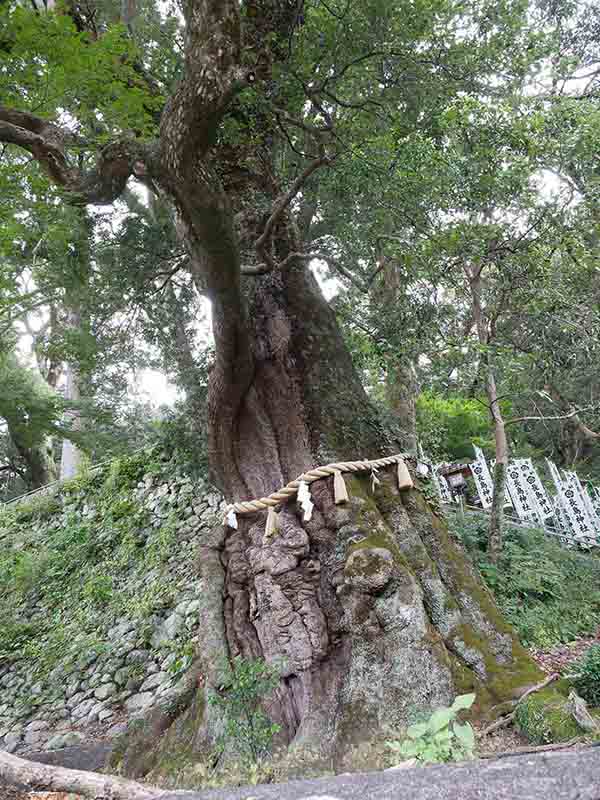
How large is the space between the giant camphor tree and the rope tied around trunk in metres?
0.11

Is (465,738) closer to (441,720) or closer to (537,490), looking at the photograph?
(441,720)

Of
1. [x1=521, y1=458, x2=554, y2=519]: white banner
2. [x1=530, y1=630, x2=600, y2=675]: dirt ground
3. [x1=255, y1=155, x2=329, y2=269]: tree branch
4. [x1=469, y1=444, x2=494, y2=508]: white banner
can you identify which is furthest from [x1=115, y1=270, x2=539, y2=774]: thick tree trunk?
[x1=521, y1=458, x2=554, y2=519]: white banner

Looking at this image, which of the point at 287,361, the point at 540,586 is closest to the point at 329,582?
A: the point at 287,361

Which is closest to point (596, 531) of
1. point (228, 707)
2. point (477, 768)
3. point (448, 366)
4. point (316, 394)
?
point (448, 366)

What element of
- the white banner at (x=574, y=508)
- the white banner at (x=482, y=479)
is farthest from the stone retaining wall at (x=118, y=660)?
the white banner at (x=574, y=508)

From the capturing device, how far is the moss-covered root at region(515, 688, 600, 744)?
2.73m

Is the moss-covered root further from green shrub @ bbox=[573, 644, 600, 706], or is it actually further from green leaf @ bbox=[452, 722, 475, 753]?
green leaf @ bbox=[452, 722, 475, 753]

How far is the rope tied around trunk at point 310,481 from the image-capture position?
4.24 metres

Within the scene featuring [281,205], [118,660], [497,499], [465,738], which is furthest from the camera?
[497,499]

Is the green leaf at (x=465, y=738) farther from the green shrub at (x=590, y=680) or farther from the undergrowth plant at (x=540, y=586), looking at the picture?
the undergrowth plant at (x=540, y=586)

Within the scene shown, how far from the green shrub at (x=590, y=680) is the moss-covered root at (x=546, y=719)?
0.38 metres

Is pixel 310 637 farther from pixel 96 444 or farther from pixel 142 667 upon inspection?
pixel 96 444

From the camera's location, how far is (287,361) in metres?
5.14

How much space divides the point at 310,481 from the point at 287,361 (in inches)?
53.5
